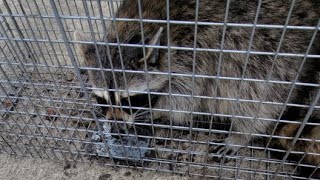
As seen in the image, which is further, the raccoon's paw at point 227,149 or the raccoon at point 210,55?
the raccoon's paw at point 227,149

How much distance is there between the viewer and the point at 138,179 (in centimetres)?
189

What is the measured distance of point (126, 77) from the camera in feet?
5.32

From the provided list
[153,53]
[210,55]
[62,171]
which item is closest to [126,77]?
[153,53]

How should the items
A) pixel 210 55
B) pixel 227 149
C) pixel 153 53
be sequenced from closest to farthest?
pixel 153 53 → pixel 210 55 → pixel 227 149

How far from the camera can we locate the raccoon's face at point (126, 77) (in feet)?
5.06

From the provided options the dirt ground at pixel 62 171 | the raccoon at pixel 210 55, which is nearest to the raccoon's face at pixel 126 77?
the raccoon at pixel 210 55

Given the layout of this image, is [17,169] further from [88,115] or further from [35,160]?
[88,115]

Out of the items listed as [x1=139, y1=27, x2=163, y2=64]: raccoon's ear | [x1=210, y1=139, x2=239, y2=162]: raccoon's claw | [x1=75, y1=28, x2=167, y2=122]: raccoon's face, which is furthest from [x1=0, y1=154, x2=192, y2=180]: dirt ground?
[x1=139, y1=27, x2=163, y2=64]: raccoon's ear

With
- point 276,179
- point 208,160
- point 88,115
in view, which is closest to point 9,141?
point 88,115

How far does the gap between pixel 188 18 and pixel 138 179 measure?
35.6 inches

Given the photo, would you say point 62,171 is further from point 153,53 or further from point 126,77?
point 153,53

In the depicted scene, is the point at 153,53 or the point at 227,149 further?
the point at 227,149

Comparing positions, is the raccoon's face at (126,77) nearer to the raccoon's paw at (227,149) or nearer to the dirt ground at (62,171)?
the dirt ground at (62,171)

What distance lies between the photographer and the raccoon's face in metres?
1.54
